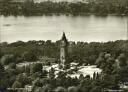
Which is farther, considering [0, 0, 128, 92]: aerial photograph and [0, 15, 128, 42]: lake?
[0, 15, 128, 42]: lake

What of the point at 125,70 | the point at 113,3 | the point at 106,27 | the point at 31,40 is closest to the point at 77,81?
the point at 125,70

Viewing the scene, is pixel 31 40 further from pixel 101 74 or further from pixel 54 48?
pixel 101 74

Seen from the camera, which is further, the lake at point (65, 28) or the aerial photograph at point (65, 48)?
the lake at point (65, 28)

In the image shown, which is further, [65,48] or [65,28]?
[65,28]

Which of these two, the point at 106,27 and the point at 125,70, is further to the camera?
the point at 106,27

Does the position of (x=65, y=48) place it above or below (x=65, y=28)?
above
